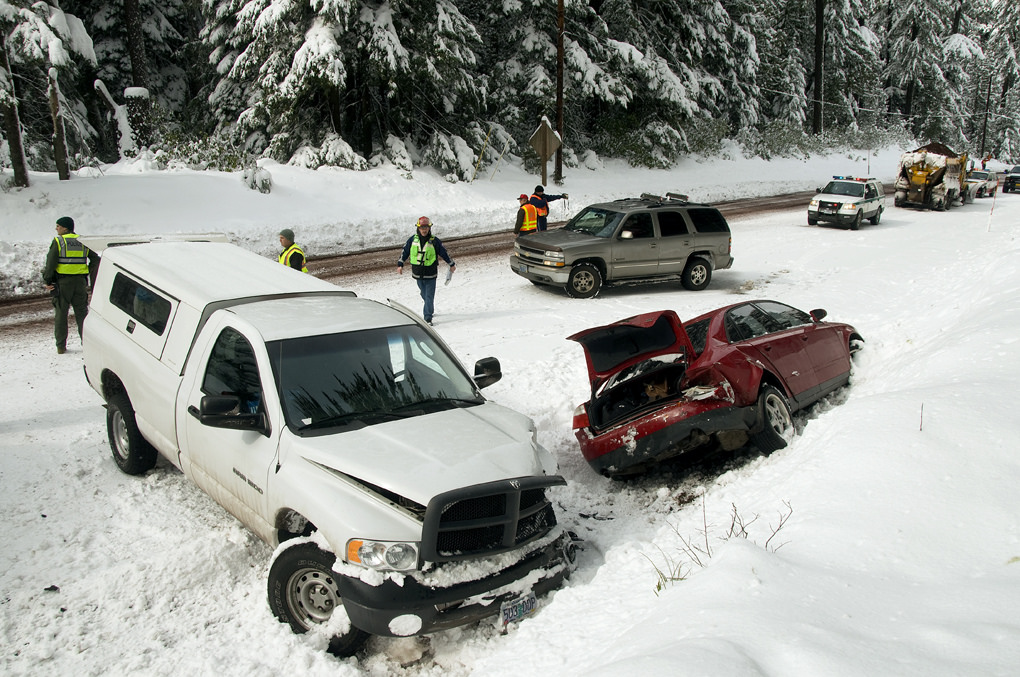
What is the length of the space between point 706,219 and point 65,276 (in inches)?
476

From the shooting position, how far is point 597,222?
611 inches

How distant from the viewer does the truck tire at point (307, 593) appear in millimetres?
4332

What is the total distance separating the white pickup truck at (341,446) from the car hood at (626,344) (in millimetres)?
1750

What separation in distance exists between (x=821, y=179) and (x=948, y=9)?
3301 centimetres

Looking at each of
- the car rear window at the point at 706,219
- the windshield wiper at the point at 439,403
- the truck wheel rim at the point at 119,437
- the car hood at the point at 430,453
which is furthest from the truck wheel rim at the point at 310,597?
the car rear window at the point at 706,219

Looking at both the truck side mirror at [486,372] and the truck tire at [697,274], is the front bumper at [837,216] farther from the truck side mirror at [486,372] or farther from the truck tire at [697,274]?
the truck side mirror at [486,372]

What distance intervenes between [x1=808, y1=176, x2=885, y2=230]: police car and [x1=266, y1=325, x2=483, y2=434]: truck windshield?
2115 centimetres

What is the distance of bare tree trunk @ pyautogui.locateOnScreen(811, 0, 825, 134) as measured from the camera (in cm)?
4834

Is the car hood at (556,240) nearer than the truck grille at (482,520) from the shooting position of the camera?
No

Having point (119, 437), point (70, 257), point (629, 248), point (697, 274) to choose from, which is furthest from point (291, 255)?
point (697, 274)

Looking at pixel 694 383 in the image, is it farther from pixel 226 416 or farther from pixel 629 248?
pixel 629 248

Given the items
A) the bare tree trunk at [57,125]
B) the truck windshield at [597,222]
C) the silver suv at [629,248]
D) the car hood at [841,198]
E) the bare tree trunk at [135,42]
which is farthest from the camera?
the bare tree trunk at [135,42]

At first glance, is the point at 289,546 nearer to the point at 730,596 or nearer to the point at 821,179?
the point at 730,596

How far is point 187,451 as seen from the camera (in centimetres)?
567
